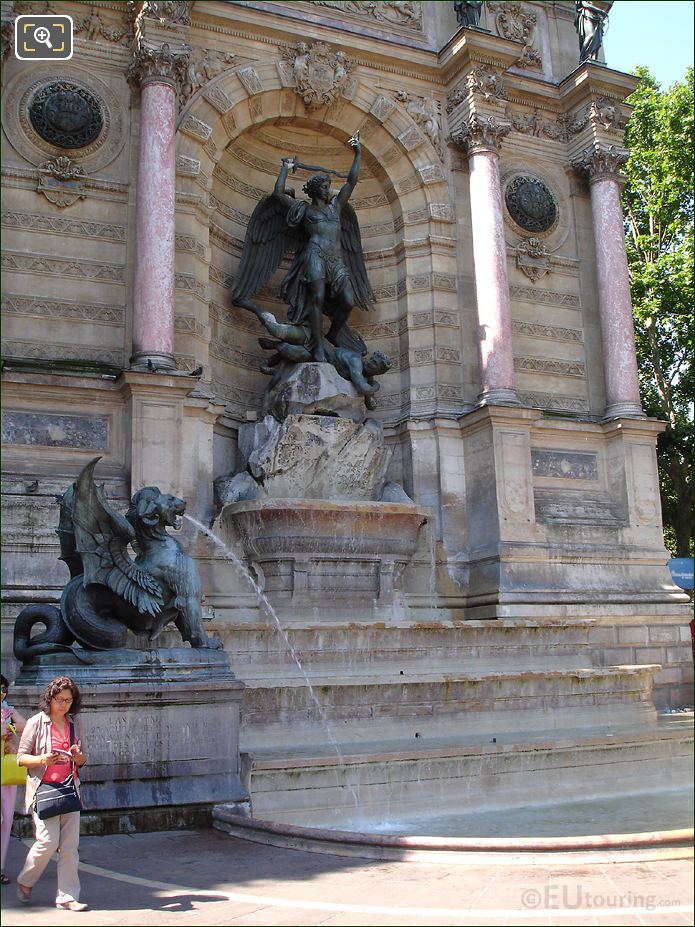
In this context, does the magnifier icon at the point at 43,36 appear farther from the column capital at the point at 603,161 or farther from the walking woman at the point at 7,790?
the column capital at the point at 603,161

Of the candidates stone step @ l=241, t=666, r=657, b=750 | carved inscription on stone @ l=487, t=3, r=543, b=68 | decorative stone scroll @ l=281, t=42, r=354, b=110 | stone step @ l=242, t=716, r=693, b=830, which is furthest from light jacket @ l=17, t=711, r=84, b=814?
carved inscription on stone @ l=487, t=3, r=543, b=68

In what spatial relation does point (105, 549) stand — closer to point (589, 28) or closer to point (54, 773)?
point (54, 773)

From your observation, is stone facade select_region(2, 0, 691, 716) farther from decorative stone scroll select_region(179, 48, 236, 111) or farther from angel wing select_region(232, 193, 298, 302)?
angel wing select_region(232, 193, 298, 302)

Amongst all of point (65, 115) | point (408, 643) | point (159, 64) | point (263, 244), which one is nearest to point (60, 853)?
point (408, 643)

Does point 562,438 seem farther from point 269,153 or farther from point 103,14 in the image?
point 103,14

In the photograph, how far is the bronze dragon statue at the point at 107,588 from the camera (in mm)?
8414

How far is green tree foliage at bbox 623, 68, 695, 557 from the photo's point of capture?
79.8 feet

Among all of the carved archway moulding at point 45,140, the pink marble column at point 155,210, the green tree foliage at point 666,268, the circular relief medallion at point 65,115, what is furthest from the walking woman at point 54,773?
the green tree foliage at point 666,268

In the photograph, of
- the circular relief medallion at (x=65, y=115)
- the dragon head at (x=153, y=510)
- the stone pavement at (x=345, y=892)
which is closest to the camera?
the stone pavement at (x=345, y=892)

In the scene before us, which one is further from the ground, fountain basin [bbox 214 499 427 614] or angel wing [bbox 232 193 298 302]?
angel wing [bbox 232 193 298 302]

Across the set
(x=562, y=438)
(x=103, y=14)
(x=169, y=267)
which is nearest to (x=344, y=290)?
(x=169, y=267)

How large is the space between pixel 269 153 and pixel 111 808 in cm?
1477

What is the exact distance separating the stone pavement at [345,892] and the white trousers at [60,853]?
128 mm

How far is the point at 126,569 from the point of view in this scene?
870 centimetres
